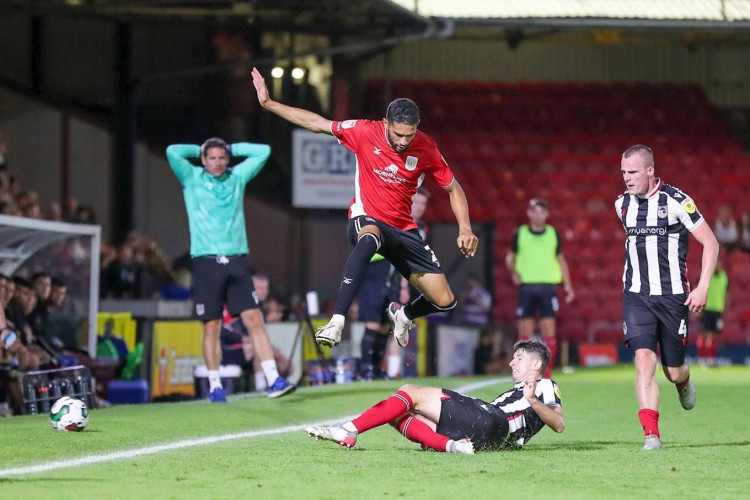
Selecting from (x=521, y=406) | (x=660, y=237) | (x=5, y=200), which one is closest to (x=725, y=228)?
(x=5, y=200)

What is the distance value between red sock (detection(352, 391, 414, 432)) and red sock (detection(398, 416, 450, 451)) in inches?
6.0

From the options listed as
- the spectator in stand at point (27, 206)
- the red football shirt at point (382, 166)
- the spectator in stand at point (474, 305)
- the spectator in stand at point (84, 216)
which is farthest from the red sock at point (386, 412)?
the spectator in stand at point (474, 305)

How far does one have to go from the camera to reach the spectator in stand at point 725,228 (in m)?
24.6

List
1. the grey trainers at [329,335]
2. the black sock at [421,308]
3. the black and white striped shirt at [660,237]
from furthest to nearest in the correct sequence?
the black sock at [421,308] < the black and white striped shirt at [660,237] < the grey trainers at [329,335]

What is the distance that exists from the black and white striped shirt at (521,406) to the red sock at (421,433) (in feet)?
1.36

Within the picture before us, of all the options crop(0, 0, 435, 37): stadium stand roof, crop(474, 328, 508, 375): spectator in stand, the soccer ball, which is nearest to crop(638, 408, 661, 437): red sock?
the soccer ball

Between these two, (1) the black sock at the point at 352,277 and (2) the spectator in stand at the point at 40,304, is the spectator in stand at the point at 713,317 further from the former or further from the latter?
(1) the black sock at the point at 352,277

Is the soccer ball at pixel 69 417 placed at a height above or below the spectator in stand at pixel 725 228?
below

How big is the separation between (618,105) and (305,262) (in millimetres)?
7902

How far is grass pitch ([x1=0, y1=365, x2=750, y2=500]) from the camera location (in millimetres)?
6074

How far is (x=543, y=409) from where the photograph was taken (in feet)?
24.5

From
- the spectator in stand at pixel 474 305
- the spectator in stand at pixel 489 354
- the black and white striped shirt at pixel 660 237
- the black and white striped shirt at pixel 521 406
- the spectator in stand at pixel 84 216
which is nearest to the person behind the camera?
the black and white striped shirt at pixel 521 406

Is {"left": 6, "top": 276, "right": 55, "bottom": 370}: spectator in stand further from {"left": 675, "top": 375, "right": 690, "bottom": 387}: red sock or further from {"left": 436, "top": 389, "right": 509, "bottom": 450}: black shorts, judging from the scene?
A: {"left": 675, "top": 375, "right": 690, "bottom": 387}: red sock

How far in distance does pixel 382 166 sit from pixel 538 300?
7.12 metres
